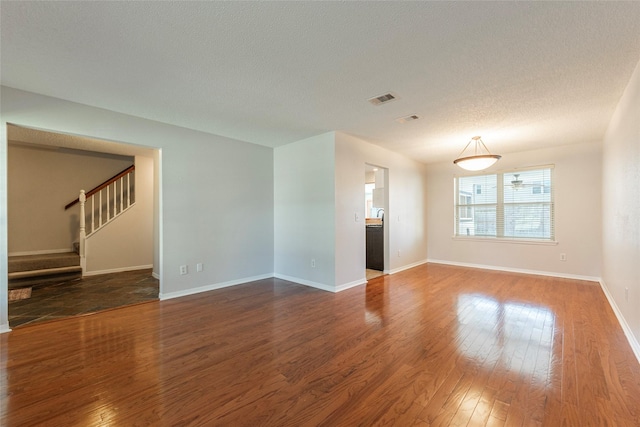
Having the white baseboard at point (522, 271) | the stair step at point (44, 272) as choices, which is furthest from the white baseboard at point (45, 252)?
the white baseboard at point (522, 271)

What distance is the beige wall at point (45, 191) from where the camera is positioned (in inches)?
215

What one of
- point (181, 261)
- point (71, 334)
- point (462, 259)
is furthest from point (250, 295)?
point (462, 259)

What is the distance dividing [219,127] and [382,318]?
3.50 m

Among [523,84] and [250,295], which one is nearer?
[523,84]

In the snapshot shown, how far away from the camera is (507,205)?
5820mm

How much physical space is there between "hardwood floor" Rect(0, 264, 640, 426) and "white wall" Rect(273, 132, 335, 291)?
39.0 inches

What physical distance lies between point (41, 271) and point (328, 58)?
19.0 feet

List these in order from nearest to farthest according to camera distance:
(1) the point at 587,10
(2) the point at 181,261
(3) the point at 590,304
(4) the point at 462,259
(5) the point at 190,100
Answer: (1) the point at 587,10
(5) the point at 190,100
(3) the point at 590,304
(2) the point at 181,261
(4) the point at 462,259

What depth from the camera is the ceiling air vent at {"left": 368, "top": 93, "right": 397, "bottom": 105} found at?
2.99 m

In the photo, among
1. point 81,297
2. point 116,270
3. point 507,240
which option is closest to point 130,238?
point 116,270

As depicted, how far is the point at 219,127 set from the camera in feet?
13.5

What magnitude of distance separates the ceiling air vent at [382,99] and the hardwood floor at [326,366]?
2.50 metres

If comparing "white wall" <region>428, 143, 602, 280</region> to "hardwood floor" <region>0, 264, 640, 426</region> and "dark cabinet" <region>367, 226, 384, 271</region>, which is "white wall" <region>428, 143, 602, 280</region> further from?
"dark cabinet" <region>367, 226, 384, 271</region>

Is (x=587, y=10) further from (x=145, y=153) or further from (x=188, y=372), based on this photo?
(x=145, y=153)
